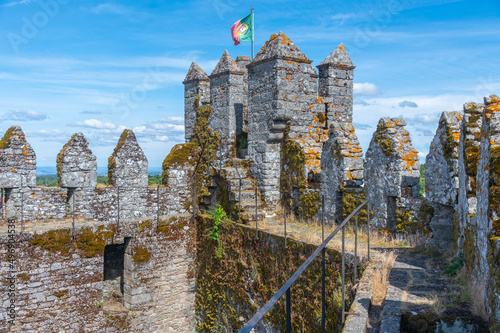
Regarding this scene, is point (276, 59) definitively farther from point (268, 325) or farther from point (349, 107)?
point (268, 325)

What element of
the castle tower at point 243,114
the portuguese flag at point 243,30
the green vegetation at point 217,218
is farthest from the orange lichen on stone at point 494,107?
the portuguese flag at point 243,30

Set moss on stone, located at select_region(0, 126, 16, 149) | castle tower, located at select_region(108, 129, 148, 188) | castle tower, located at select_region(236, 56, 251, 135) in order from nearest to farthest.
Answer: moss on stone, located at select_region(0, 126, 16, 149) → castle tower, located at select_region(108, 129, 148, 188) → castle tower, located at select_region(236, 56, 251, 135)

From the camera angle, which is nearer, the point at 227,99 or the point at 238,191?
the point at 238,191

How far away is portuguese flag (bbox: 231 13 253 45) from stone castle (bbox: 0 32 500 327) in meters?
0.67

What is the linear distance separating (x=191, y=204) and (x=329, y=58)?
5.62 m

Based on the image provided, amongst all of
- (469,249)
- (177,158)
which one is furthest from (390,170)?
(177,158)

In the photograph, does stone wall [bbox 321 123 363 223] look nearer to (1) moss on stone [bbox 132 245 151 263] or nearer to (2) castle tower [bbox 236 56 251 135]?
(2) castle tower [bbox 236 56 251 135]

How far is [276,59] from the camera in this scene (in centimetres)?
1060

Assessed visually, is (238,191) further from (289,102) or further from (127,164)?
(127,164)

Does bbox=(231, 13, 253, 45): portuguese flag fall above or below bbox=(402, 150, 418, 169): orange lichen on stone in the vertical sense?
above

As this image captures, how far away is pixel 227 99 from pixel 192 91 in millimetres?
2800

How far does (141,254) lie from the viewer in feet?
36.8

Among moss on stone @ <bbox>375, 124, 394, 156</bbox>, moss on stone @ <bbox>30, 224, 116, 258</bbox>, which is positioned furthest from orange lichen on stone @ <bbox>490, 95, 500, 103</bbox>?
moss on stone @ <bbox>30, 224, 116, 258</bbox>

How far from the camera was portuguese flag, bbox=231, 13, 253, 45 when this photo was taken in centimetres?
1374
